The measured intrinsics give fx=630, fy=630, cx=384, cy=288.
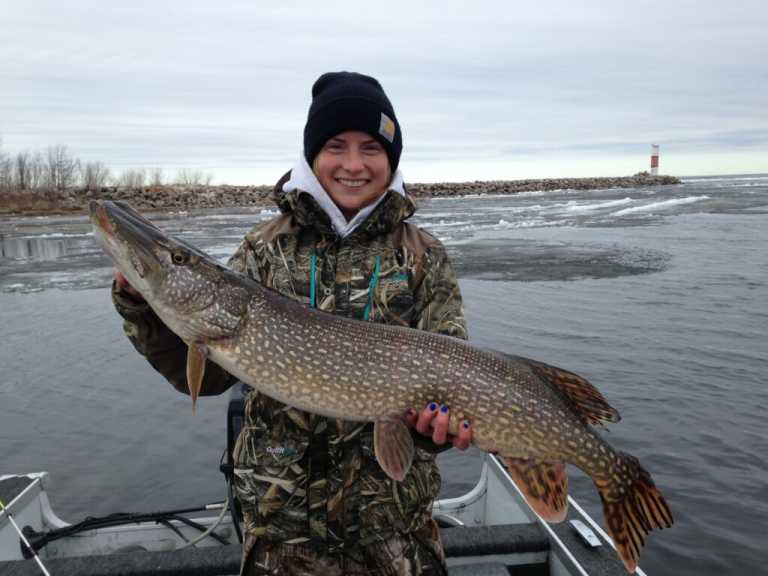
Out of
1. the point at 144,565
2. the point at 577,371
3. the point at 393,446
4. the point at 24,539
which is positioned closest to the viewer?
the point at 393,446

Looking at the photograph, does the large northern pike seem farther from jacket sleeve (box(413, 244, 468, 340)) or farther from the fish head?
jacket sleeve (box(413, 244, 468, 340))

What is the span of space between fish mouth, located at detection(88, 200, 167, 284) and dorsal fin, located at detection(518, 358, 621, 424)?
1.69 meters

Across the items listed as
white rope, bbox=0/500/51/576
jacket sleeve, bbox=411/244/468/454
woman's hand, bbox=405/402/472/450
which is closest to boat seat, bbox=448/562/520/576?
woman's hand, bbox=405/402/472/450

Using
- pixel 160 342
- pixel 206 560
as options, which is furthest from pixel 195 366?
pixel 206 560

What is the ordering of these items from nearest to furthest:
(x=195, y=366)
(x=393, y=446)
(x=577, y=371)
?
(x=393, y=446) < (x=195, y=366) < (x=577, y=371)

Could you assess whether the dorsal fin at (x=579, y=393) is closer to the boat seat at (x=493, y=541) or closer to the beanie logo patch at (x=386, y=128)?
the boat seat at (x=493, y=541)

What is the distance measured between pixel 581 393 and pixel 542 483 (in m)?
0.44

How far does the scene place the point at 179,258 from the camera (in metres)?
2.79

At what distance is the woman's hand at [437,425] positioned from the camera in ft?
8.48

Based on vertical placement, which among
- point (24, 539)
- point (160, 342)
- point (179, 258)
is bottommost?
point (24, 539)

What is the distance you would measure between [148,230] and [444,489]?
3966 mm

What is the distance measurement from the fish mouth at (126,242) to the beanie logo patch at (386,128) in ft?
3.66

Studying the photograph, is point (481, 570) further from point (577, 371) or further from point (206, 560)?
point (577, 371)

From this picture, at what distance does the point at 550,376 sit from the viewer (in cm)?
283
